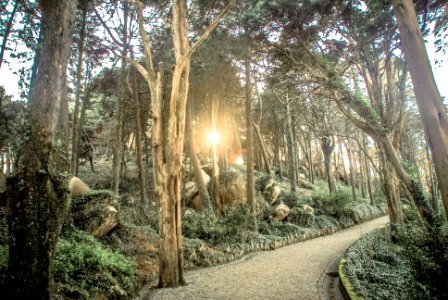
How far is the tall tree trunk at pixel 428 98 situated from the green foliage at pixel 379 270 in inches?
64.5

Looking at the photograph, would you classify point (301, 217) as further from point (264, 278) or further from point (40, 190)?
point (40, 190)

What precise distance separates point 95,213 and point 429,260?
788 centimetres

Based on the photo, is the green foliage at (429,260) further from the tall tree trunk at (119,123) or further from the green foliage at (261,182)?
the green foliage at (261,182)

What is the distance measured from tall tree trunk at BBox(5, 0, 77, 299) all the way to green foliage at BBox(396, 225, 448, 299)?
5281 millimetres

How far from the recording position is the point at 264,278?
7.01 meters

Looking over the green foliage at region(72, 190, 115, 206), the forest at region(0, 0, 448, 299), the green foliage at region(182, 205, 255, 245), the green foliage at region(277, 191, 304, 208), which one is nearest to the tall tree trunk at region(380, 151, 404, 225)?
the forest at region(0, 0, 448, 299)

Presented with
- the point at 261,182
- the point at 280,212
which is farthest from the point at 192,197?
the point at 280,212

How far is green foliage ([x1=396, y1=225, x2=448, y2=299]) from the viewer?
393 centimetres

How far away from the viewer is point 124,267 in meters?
6.11

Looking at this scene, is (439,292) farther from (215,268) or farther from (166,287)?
(215,268)

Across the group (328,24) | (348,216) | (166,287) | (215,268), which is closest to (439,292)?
(166,287)

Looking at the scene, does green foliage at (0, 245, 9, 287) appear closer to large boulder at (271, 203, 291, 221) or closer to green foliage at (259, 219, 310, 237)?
green foliage at (259, 219, 310, 237)

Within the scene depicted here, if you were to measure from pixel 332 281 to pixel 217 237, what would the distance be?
455 centimetres

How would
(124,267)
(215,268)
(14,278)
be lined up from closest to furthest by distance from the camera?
(14,278) → (124,267) → (215,268)
